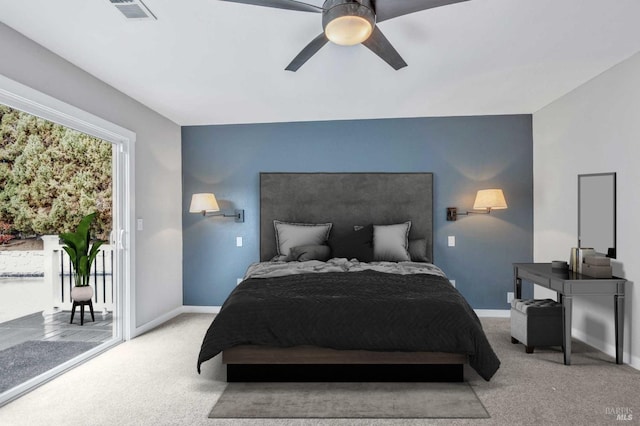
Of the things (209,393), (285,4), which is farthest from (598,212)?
(209,393)

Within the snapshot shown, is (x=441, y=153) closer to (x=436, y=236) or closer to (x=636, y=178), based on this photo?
(x=436, y=236)

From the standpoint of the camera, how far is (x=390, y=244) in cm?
421

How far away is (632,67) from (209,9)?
10.7ft

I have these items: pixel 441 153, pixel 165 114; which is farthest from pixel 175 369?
pixel 441 153

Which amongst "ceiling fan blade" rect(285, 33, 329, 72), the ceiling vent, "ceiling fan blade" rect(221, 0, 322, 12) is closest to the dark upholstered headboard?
"ceiling fan blade" rect(285, 33, 329, 72)

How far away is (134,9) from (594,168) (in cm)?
392

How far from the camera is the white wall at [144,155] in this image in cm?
265

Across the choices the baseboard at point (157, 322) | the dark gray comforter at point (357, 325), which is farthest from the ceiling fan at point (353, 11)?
the baseboard at point (157, 322)

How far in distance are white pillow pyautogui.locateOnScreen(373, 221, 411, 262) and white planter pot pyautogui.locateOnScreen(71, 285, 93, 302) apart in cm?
311

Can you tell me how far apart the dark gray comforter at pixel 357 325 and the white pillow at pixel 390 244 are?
1334mm

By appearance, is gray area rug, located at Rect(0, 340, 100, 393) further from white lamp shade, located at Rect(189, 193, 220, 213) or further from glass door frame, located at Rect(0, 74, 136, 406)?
white lamp shade, located at Rect(189, 193, 220, 213)

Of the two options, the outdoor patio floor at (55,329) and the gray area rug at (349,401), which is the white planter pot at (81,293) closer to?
the outdoor patio floor at (55,329)

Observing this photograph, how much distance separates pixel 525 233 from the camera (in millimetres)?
4594

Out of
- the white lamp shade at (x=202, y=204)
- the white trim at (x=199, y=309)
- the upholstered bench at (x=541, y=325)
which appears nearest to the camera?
the upholstered bench at (x=541, y=325)
